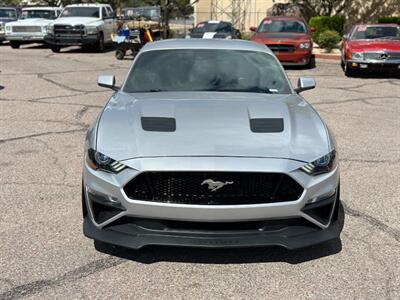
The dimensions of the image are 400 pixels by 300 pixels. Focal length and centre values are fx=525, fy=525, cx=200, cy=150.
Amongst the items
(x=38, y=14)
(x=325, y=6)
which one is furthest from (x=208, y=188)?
(x=325, y=6)

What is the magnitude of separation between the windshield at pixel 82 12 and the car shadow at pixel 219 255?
19.5 metres

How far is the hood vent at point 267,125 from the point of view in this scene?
382cm

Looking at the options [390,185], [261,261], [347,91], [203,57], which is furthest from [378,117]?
[261,261]

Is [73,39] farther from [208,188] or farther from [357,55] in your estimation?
[208,188]

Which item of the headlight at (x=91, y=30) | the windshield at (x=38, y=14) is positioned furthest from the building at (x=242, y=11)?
the headlight at (x=91, y=30)

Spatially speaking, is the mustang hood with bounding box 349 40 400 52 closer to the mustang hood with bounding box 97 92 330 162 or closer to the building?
the mustang hood with bounding box 97 92 330 162

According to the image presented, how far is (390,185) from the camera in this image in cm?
546

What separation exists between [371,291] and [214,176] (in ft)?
4.09

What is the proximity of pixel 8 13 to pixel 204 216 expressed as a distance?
2528 cm

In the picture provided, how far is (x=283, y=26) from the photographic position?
17188 millimetres

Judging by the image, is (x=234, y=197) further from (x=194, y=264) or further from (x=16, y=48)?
(x=16, y=48)

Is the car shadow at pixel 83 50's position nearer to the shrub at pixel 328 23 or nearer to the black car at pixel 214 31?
the black car at pixel 214 31

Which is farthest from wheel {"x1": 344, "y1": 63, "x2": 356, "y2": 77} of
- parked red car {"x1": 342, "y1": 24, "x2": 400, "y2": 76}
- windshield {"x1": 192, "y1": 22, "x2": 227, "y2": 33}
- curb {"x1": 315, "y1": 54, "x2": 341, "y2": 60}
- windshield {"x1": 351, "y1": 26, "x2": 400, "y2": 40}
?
windshield {"x1": 192, "y1": 22, "x2": 227, "y2": 33}

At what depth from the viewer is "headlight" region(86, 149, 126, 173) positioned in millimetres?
3479
